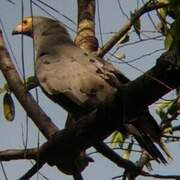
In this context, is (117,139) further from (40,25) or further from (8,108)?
(40,25)

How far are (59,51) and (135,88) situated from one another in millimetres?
2662

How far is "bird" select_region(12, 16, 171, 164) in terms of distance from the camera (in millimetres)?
3512

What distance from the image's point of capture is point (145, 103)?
7.47ft

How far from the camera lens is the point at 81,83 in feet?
13.5

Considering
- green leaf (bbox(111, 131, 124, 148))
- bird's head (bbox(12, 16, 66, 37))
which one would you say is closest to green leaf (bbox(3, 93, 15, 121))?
green leaf (bbox(111, 131, 124, 148))

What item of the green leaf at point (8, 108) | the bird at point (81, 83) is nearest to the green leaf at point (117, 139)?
the bird at point (81, 83)

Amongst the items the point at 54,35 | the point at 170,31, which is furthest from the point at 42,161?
the point at 54,35

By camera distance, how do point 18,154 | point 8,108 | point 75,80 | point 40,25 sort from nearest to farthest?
point 18,154, point 8,108, point 75,80, point 40,25

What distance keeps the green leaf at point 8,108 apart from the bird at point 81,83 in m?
0.30

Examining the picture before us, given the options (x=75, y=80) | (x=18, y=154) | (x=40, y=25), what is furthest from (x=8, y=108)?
(x=40, y=25)

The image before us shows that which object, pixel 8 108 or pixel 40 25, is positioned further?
pixel 40 25

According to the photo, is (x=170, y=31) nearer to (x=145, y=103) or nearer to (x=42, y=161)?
(x=145, y=103)

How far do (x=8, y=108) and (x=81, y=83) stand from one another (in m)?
0.53

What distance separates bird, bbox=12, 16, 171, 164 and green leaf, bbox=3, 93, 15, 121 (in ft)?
0.99
